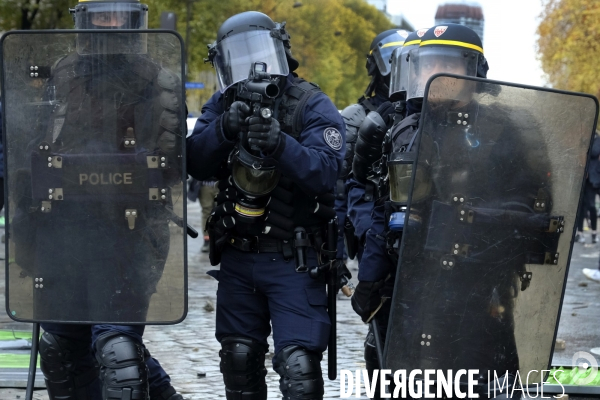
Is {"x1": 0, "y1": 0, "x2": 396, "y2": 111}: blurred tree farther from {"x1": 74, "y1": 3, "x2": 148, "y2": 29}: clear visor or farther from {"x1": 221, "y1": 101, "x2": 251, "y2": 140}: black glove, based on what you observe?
{"x1": 221, "y1": 101, "x2": 251, "y2": 140}: black glove

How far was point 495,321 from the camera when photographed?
3.96 meters

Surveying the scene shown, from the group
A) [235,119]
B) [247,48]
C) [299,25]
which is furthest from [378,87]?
[299,25]

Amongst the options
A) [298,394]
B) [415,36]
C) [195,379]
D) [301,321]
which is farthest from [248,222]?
[195,379]

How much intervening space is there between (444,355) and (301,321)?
0.61 meters

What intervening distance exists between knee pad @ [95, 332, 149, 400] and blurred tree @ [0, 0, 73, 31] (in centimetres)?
1641

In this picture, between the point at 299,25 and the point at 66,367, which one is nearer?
the point at 66,367

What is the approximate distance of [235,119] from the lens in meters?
4.00

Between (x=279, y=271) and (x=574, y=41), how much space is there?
23.9 meters

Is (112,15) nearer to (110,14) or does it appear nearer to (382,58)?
(110,14)

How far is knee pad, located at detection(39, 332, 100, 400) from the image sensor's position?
4.38 metres

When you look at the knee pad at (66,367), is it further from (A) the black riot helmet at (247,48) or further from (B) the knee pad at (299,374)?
(A) the black riot helmet at (247,48)

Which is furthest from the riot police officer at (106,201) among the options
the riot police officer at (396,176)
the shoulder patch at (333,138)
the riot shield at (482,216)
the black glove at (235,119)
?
the riot police officer at (396,176)

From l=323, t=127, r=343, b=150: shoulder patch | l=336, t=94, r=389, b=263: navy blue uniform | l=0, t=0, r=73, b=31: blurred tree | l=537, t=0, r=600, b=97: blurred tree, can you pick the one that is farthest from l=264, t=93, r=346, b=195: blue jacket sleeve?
l=537, t=0, r=600, b=97: blurred tree

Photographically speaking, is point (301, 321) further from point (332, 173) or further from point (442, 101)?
point (442, 101)
